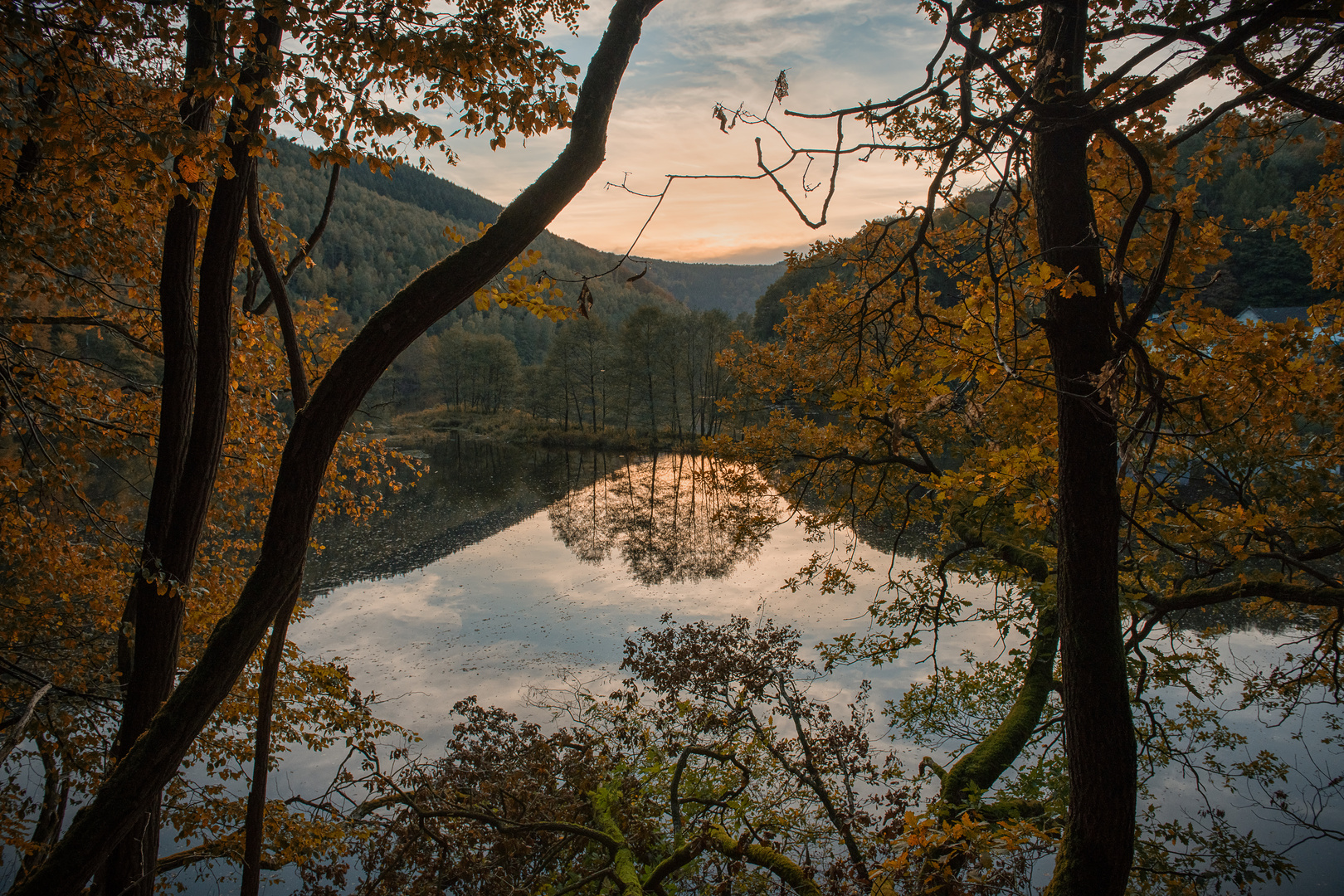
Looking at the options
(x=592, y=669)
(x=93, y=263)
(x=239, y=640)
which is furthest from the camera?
(x=592, y=669)

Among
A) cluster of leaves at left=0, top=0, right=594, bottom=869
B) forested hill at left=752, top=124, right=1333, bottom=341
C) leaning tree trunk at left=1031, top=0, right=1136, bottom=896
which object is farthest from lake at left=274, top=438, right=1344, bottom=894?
forested hill at left=752, top=124, right=1333, bottom=341

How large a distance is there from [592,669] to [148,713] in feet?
25.6

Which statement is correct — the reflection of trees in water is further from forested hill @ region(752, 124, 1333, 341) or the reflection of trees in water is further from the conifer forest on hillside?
forested hill @ region(752, 124, 1333, 341)

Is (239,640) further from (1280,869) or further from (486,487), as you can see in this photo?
(486,487)

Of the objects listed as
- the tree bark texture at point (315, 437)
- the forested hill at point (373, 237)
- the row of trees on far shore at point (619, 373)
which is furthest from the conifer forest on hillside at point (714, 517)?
the forested hill at point (373, 237)

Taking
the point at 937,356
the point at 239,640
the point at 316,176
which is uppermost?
the point at 316,176

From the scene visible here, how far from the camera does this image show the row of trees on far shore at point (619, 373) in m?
41.5

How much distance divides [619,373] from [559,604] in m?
29.2

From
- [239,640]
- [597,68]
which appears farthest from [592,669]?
[597,68]

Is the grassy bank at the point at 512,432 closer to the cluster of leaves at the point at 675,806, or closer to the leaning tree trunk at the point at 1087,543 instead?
the cluster of leaves at the point at 675,806

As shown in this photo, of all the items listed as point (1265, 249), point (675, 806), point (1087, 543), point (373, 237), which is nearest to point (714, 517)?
point (675, 806)

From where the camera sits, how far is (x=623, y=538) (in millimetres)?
19141

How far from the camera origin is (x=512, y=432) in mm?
47344

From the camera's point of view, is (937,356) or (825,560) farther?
(825,560)
